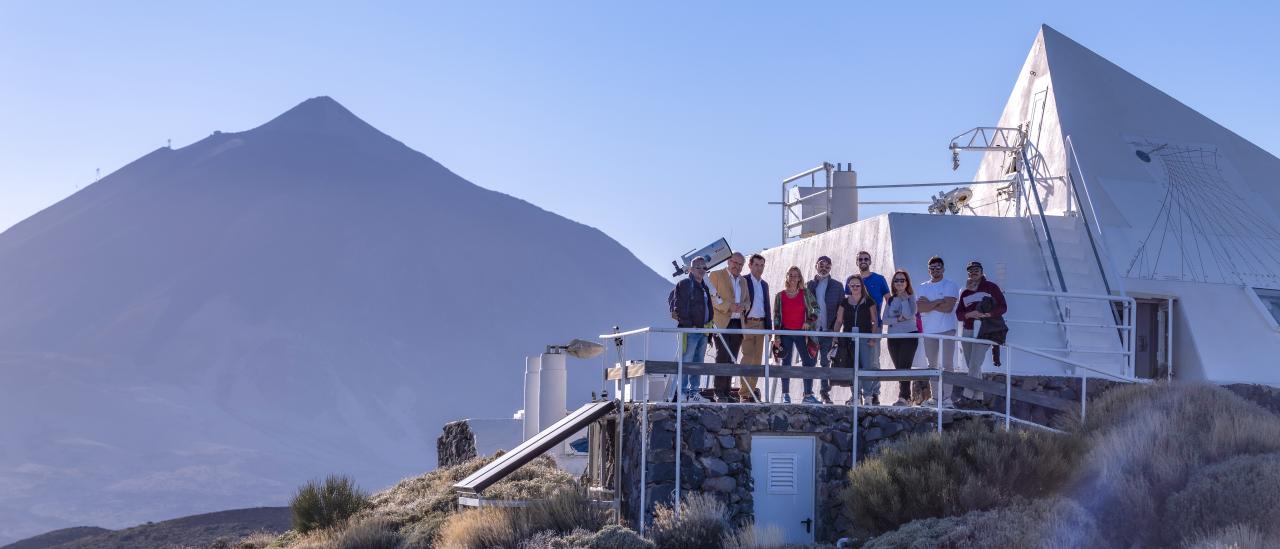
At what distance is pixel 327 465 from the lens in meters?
121

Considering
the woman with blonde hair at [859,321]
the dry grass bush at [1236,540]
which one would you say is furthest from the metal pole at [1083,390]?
the dry grass bush at [1236,540]

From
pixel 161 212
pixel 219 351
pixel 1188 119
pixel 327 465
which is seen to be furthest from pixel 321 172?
pixel 1188 119

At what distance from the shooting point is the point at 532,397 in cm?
2647

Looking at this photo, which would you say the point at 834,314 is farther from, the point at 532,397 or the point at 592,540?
the point at 532,397

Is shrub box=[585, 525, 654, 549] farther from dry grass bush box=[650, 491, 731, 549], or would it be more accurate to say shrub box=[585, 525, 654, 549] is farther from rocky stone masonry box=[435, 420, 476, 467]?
rocky stone masonry box=[435, 420, 476, 467]

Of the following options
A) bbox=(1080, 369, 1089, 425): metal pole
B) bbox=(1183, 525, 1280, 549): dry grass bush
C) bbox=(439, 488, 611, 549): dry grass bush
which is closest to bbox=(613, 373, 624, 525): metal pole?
bbox=(439, 488, 611, 549): dry grass bush

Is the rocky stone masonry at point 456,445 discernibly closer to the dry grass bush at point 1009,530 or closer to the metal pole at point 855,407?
the metal pole at point 855,407

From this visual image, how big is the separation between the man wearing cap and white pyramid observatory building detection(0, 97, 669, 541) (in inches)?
3540

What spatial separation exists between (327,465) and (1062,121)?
105120 mm

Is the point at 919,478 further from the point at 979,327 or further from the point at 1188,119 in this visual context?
the point at 1188,119

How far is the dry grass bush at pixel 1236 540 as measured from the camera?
11211mm

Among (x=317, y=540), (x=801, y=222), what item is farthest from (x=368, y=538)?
(x=801, y=222)

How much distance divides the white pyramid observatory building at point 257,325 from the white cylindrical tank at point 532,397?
78.1 metres

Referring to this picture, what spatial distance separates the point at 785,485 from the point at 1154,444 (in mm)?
3693
